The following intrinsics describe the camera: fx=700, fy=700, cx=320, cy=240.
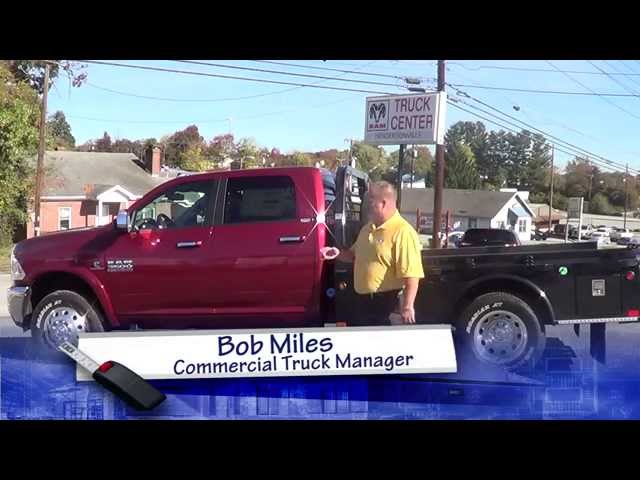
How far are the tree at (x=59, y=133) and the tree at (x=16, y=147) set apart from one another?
204 mm

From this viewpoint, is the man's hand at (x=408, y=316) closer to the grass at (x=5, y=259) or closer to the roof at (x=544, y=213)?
the roof at (x=544, y=213)

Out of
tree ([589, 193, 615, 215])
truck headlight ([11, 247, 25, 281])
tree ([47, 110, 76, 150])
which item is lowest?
truck headlight ([11, 247, 25, 281])

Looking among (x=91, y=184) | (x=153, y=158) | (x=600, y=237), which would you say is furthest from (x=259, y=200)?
(x=600, y=237)

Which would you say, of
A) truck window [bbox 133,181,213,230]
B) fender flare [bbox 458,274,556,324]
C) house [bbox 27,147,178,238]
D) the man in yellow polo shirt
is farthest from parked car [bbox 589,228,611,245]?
house [bbox 27,147,178,238]

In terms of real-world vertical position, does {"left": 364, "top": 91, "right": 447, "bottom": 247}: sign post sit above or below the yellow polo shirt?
above

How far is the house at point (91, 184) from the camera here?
4.68m

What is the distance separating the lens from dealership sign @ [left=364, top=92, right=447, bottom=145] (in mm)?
4500

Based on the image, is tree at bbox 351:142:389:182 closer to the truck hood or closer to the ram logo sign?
the ram logo sign

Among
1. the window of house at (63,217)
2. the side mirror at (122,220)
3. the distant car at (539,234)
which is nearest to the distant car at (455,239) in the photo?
the distant car at (539,234)

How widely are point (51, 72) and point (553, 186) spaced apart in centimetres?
342

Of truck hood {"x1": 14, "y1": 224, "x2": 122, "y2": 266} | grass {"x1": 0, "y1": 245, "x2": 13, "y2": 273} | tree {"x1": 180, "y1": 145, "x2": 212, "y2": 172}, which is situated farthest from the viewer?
grass {"x1": 0, "y1": 245, "x2": 13, "y2": 273}
